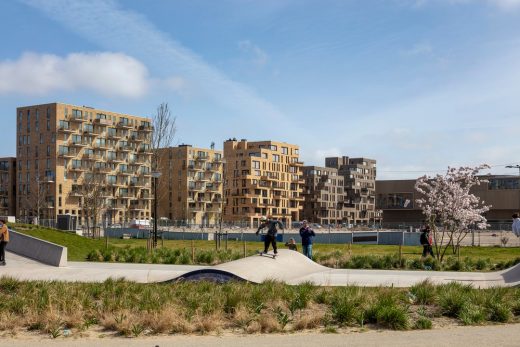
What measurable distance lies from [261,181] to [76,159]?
1695 inches

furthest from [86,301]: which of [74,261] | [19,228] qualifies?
[19,228]

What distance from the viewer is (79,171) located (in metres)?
120

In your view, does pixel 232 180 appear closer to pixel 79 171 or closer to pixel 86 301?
pixel 79 171

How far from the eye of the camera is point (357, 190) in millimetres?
181500

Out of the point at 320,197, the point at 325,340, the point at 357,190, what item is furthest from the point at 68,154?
the point at 325,340

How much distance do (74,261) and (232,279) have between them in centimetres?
1282

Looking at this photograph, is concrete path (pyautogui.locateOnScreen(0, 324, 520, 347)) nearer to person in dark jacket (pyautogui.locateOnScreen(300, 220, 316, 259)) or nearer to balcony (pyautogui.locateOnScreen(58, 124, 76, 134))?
person in dark jacket (pyautogui.locateOnScreen(300, 220, 316, 259))

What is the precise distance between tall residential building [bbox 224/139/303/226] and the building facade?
44.4 meters

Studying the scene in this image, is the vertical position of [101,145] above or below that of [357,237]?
above

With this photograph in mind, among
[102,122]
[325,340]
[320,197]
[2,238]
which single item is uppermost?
[102,122]

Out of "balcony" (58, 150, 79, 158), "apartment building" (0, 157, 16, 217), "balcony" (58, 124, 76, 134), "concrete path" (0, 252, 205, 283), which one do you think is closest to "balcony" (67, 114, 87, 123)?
"balcony" (58, 124, 76, 134)

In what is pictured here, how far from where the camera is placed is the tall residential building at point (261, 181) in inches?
5704

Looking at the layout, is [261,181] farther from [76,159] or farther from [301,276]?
[301,276]

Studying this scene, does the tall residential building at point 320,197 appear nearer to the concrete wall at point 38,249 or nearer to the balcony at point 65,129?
the balcony at point 65,129
